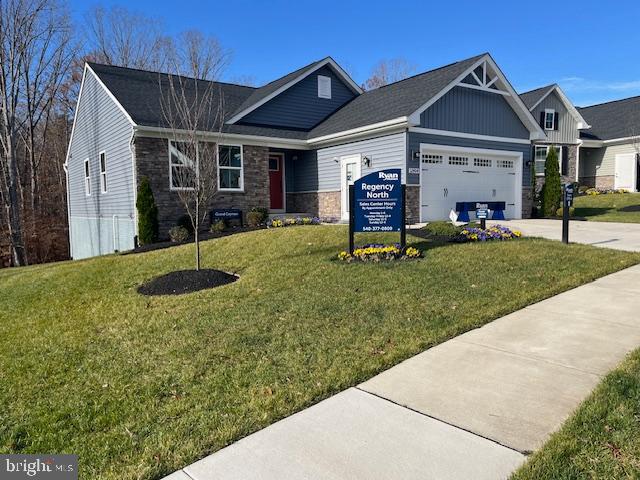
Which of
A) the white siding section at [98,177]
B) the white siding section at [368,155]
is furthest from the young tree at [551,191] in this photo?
the white siding section at [98,177]

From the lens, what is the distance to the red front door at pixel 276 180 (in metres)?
18.5

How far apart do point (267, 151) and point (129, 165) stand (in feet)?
15.1

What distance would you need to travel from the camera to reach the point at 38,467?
2.87 metres

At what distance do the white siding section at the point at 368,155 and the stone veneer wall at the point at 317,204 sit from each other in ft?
1.04

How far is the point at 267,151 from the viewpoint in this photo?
1653 cm

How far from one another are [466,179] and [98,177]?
14.1 meters

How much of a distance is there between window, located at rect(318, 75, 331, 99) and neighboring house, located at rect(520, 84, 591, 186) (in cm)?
1207

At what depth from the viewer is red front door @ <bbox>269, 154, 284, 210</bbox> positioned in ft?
60.6

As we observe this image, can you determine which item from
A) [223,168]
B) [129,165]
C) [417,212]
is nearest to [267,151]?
[223,168]

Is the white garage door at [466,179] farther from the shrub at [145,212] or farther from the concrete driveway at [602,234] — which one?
the shrub at [145,212]

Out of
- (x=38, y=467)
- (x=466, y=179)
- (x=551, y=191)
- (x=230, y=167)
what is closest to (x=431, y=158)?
(x=466, y=179)

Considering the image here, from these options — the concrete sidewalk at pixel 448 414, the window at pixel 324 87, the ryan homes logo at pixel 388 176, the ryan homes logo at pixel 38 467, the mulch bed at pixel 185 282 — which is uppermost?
the window at pixel 324 87

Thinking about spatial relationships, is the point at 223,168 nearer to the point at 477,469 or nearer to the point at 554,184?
the point at 554,184

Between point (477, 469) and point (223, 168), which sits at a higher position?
point (223, 168)
